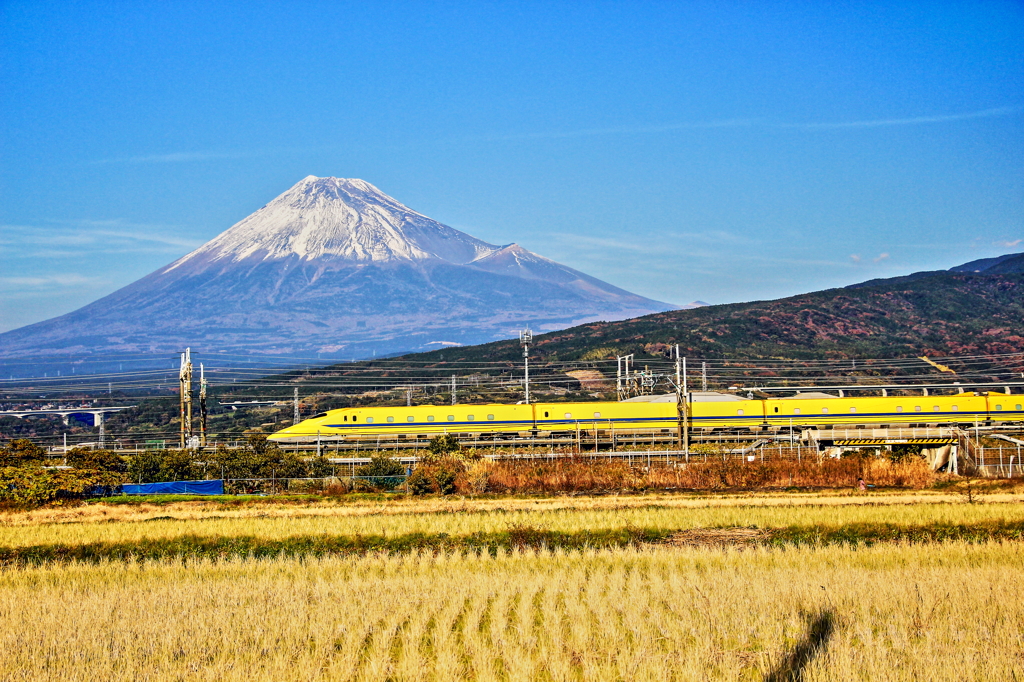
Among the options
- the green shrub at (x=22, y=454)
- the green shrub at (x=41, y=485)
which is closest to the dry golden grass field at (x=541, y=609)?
the green shrub at (x=41, y=485)

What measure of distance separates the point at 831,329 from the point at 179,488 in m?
131

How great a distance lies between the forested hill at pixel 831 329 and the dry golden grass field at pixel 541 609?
103 metres

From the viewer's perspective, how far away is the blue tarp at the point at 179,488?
41.7 meters

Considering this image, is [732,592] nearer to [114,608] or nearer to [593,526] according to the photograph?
[593,526]

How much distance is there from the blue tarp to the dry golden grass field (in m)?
15.2

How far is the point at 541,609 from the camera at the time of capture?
54.6 feet

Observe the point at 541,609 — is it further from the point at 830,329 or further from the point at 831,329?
the point at 831,329

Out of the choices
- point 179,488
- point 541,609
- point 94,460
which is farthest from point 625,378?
point 541,609

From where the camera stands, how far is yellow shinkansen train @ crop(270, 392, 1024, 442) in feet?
195

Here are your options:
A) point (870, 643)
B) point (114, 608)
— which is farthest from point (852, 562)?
point (114, 608)

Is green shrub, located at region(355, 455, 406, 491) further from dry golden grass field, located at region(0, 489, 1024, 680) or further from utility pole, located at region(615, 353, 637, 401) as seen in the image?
utility pole, located at region(615, 353, 637, 401)

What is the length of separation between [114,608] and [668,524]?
1507cm

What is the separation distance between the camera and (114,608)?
1689 centimetres

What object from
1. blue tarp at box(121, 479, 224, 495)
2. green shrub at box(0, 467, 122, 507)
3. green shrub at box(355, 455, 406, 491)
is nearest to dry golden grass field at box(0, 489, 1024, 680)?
green shrub at box(0, 467, 122, 507)
